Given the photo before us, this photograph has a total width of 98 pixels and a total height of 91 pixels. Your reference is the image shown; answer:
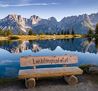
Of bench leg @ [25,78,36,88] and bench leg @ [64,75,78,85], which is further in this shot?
bench leg @ [64,75,78,85]

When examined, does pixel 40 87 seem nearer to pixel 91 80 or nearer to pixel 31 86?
pixel 31 86

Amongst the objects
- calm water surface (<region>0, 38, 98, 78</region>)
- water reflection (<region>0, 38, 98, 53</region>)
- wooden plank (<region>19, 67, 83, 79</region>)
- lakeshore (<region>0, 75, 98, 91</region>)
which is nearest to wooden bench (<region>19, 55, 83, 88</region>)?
wooden plank (<region>19, 67, 83, 79</region>)

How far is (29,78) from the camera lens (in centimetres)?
1590

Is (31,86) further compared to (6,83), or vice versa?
(6,83)

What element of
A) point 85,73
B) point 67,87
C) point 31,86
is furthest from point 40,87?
point 85,73

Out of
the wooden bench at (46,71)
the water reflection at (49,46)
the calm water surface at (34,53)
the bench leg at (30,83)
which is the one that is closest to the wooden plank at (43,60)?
the wooden bench at (46,71)

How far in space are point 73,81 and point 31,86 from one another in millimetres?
2552

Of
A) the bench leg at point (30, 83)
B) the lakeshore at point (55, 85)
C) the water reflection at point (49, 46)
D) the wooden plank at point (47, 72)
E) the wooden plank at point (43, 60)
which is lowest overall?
the water reflection at point (49, 46)

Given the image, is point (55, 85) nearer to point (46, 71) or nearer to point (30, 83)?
point (46, 71)

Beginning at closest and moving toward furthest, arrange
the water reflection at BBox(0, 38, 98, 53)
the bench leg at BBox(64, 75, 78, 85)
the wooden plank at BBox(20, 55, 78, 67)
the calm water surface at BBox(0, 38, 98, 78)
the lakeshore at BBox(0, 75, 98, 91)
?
the lakeshore at BBox(0, 75, 98, 91)
the bench leg at BBox(64, 75, 78, 85)
the wooden plank at BBox(20, 55, 78, 67)
the calm water surface at BBox(0, 38, 98, 78)
the water reflection at BBox(0, 38, 98, 53)

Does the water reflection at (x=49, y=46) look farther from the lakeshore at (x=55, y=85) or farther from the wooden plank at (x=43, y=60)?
the lakeshore at (x=55, y=85)

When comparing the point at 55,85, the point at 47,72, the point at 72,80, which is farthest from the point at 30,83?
the point at 72,80

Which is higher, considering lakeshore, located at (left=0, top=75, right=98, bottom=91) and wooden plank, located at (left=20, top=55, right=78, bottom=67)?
A: wooden plank, located at (left=20, top=55, right=78, bottom=67)

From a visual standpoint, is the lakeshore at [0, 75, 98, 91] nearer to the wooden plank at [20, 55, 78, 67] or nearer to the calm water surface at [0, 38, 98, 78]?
the wooden plank at [20, 55, 78, 67]
